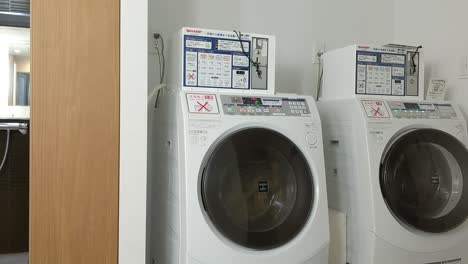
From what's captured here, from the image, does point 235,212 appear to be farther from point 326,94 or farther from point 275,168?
point 326,94

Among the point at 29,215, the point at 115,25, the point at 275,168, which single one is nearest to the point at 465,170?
the point at 275,168

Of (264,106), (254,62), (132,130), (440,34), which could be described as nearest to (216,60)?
(254,62)

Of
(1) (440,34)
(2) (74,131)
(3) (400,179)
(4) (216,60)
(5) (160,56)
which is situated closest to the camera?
(2) (74,131)

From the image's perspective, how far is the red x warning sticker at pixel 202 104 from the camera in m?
1.73

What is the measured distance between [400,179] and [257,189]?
702 millimetres

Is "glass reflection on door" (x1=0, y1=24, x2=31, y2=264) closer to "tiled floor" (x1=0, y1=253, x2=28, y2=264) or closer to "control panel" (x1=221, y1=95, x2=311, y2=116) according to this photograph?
"tiled floor" (x1=0, y1=253, x2=28, y2=264)

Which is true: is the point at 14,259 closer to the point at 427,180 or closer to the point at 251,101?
the point at 251,101

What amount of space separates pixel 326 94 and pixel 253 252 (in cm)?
102

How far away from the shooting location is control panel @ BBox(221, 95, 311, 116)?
1.80m

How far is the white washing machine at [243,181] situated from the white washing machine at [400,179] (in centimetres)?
25

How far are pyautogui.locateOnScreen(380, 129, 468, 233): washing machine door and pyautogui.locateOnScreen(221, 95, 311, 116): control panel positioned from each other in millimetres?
459

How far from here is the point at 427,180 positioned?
2088 millimetres

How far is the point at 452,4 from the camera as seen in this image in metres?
2.56

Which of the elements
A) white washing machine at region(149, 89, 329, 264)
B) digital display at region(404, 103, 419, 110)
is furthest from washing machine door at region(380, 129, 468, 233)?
white washing machine at region(149, 89, 329, 264)
